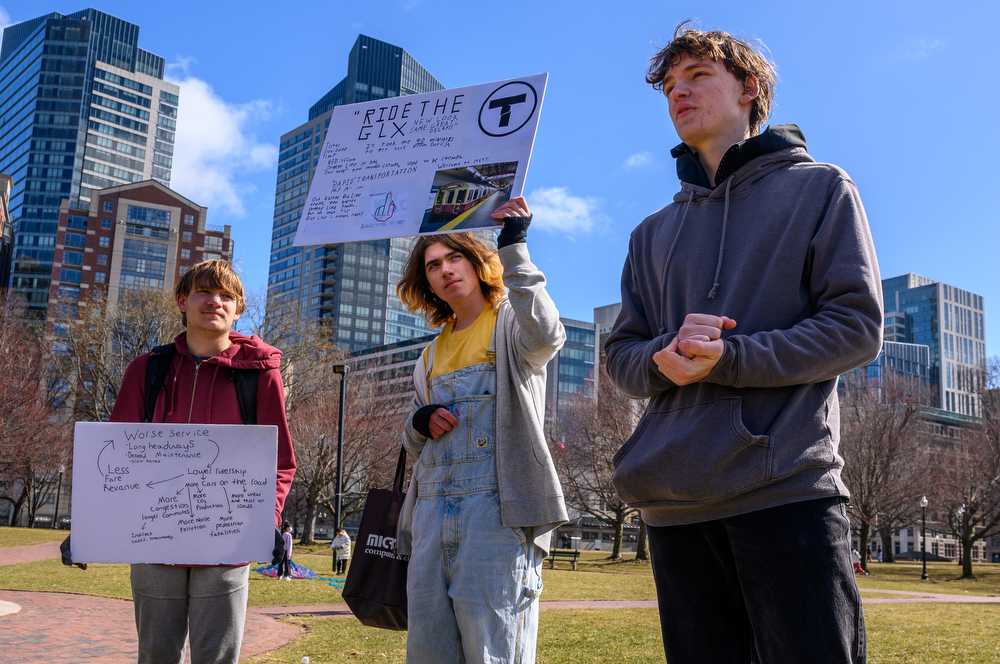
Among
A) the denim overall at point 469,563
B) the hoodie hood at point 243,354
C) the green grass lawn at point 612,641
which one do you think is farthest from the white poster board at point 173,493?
the green grass lawn at point 612,641

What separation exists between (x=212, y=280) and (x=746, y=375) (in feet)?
8.75

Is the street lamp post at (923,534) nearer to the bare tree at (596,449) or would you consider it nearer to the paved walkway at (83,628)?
the bare tree at (596,449)

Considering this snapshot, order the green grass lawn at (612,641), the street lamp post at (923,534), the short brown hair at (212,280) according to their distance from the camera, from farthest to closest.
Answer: the street lamp post at (923,534) → the green grass lawn at (612,641) → the short brown hair at (212,280)

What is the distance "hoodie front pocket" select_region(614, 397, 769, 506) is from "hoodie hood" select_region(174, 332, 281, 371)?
7.00 feet

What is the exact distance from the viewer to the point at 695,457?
2.05m

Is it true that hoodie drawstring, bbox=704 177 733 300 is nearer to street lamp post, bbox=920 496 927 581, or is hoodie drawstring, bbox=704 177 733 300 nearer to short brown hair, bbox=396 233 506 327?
short brown hair, bbox=396 233 506 327

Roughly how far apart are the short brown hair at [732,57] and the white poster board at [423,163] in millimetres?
Answer: 956

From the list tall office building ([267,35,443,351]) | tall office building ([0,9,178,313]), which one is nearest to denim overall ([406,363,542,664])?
tall office building ([267,35,443,351])

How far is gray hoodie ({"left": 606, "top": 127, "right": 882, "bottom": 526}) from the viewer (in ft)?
6.57

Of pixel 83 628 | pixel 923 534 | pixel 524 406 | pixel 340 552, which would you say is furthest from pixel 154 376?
pixel 923 534

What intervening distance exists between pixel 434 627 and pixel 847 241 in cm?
199

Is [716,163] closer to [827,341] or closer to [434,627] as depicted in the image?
[827,341]

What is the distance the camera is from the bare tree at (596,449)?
41281 millimetres

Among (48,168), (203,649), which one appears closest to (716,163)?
(203,649)
